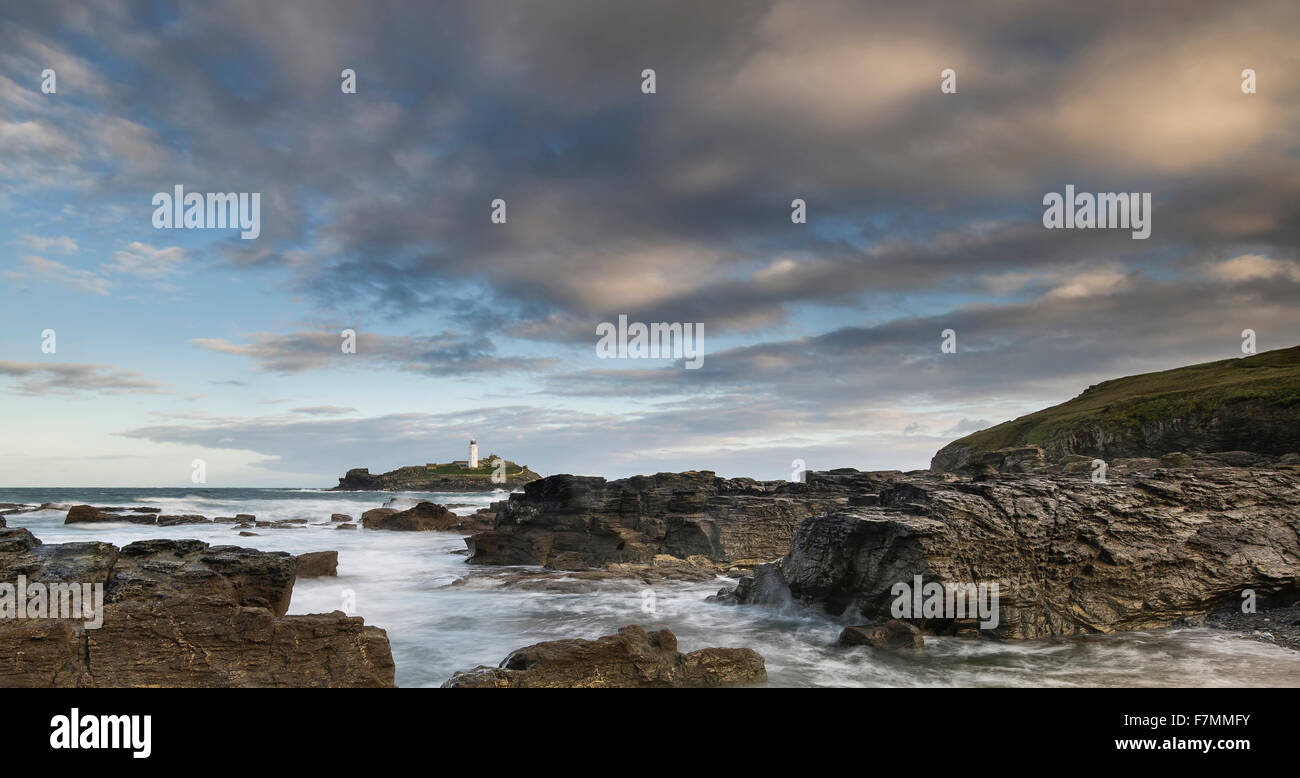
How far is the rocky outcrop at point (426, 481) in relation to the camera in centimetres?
13500

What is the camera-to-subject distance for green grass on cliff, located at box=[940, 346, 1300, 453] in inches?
1935

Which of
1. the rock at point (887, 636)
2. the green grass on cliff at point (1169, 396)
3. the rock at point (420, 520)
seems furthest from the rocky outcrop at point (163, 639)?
the green grass on cliff at point (1169, 396)

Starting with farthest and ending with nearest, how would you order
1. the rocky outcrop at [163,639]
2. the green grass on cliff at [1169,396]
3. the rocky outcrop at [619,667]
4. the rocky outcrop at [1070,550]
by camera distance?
the green grass on cliff at [1169,396] < the rocky outcrop at [1070,550] < the rocky outcrop at [619,667] < the rocky outcrop at [163,639]

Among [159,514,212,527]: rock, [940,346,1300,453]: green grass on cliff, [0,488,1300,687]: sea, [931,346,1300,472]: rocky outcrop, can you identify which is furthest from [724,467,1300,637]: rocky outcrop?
[159,514,212,527]: rock

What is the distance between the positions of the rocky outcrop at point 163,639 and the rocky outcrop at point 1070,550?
32.4 ft

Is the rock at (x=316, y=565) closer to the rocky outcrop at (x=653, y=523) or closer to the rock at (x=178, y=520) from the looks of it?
the rocky outcrop at (x=653, y=523)

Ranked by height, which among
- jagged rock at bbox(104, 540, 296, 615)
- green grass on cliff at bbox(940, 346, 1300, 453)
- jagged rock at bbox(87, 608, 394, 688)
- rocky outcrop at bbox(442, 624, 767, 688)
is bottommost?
rocky outcrop at bbox(442, 624, 767, 688)

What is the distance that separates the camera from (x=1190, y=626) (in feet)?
43.5

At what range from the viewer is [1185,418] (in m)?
51.8

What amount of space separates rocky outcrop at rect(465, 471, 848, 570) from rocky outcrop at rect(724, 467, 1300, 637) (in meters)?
11.7

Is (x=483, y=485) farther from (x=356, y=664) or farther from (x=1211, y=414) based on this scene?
(x=356, y=664)

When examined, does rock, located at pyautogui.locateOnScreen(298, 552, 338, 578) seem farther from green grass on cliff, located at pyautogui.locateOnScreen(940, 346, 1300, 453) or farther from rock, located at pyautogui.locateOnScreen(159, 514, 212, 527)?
green grass on cliff, located at pyautogui.locateOnScreen(940, 346, 1300, 453)

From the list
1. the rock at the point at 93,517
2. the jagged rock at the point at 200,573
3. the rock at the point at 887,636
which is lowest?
the rock at the point at 93,517
